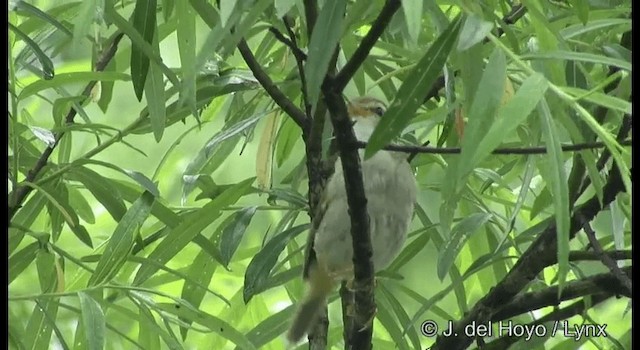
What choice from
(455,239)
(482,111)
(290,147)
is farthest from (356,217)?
(290,147)

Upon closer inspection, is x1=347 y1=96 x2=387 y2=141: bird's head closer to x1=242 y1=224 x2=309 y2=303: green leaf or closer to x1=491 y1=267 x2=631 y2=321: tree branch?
x1=242 y1=224 x2=309 y2=303: green leaf

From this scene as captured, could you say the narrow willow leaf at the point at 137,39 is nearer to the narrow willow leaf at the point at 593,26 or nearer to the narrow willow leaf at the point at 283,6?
the narrow willow leaf at the point at 283,6

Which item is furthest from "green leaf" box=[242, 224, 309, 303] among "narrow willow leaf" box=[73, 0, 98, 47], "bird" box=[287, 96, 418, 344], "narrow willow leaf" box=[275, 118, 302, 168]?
"narrow willow leaf" box=[73, 0, 98, 47]

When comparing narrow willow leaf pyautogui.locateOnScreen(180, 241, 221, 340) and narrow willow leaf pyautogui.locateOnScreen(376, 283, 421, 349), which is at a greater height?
narrow willow leaf pyautogui.locateOnScreen(180, 241, 221, 340)

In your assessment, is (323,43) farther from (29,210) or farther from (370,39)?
(29,210)

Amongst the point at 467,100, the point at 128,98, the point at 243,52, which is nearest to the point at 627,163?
the point at 467,100

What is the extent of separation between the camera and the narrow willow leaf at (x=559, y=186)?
0.76 meters

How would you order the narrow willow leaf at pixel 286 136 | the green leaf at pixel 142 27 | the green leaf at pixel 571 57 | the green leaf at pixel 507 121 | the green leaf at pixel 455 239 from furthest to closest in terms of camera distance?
the narrow willow leaf at pixel 286 136 < the green leaf at pixel 455 239 < the green leaf at pixel 142 27 < the green leaf at pixel 571 57 < the green leaf at pixel 507 121

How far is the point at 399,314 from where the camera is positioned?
4.66ft

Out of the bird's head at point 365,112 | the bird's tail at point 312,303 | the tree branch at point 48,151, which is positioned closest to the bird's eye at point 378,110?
the bird's head at point 365,112

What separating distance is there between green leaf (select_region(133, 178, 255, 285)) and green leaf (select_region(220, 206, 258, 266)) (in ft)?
0.08

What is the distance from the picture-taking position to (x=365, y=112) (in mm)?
1556

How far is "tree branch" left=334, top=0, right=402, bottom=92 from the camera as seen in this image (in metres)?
0.84

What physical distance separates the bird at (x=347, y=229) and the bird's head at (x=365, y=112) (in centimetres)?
10
